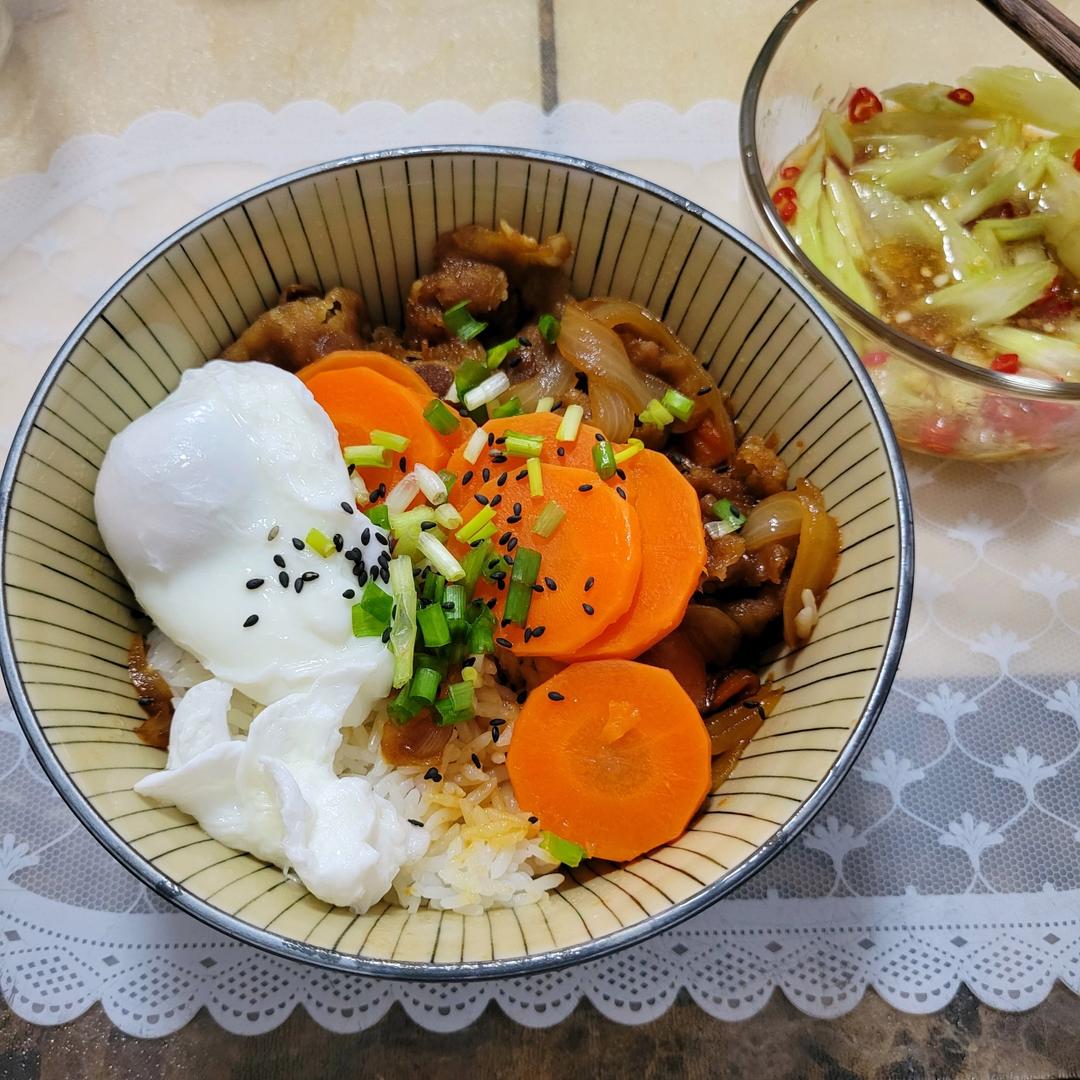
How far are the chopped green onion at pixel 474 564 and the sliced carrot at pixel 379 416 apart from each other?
11.0 inches

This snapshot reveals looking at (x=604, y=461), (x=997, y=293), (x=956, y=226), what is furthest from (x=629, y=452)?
(x=956, y=226)

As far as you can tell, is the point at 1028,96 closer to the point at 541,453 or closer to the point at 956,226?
the point at 956,226

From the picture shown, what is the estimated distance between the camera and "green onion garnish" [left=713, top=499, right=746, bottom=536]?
78.7 inches

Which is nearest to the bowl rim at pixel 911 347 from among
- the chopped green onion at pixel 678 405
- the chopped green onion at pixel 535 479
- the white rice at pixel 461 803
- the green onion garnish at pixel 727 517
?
the chopped green onion at pixel 678 405

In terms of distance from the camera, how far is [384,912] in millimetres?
1714

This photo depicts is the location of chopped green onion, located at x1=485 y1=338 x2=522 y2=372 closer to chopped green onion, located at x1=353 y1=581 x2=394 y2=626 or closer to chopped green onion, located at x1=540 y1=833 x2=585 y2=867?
chopped green onion, located at x1=353 y1=581 x2=394 y2=626

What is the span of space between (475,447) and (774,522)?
0.66 meters

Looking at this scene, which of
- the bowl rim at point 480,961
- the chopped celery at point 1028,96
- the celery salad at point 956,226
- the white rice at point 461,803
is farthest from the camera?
the chopped celery at point 1028,96

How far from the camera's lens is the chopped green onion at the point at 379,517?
6.40 ft

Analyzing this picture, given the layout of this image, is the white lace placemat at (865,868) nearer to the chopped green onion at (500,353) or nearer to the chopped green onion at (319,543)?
the chopped green onion at (319,543)

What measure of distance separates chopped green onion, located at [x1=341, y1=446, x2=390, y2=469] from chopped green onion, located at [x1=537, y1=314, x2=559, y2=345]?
0.46 meters

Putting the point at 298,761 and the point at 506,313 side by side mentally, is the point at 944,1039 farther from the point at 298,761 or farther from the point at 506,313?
the point at 506,313

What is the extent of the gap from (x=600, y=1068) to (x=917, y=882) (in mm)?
816

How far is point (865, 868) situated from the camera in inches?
83.0
